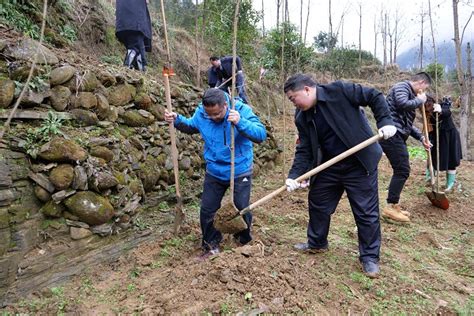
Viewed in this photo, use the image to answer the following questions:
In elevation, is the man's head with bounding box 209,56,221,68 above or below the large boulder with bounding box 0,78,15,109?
above

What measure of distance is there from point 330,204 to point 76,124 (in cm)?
263

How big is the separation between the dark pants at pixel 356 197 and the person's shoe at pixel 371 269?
0.04 metres

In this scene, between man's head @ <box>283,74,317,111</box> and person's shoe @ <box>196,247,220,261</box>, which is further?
person's shoe @ <box>196,247,220,261</box>

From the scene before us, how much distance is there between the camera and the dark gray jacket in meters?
4.14

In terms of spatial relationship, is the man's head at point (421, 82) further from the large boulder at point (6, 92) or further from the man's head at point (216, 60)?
the large boulder at point (6, 92)

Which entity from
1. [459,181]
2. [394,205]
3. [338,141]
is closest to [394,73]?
[459,181]

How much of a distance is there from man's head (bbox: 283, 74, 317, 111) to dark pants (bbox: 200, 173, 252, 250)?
895 millimetres

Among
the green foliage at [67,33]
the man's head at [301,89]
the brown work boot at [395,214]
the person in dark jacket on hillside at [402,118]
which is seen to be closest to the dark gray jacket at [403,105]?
the person in dark jacket on hillside at [402,118]

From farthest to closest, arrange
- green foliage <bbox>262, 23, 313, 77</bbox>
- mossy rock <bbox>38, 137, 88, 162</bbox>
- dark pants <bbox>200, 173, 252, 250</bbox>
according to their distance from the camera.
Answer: green foliage <bbox>262, 23, 313, 77</bbox>, dark pants <bbox>200, 173, 252, 250</bbox>, mossy rock <bbox>38, 137, 88, 162</bbox>

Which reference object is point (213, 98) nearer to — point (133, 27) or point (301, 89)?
point (301, 89)

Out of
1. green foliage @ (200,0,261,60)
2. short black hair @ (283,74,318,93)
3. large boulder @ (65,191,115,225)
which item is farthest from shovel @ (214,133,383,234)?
green foliage @ (200,0,261,60)

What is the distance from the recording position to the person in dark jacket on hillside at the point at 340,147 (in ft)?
9.49

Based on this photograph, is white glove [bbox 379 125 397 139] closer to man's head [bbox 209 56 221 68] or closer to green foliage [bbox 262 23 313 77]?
man's head [bbox 209 56 221 68]

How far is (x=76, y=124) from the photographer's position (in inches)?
140
